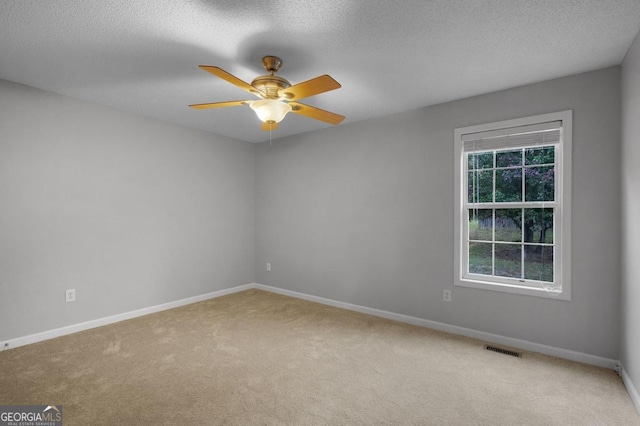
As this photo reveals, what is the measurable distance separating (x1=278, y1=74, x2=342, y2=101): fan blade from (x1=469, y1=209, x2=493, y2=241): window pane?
6.96ft

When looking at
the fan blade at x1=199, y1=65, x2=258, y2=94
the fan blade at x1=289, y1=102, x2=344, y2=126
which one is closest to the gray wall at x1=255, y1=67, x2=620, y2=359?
the fan blade at x1=289, y1=102, x2=344, y2=126

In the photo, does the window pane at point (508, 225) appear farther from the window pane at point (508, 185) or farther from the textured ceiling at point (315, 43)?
the textured ceiling at point (315, 43)

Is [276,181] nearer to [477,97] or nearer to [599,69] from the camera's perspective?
[477,97]

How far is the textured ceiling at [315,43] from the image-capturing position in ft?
6.13

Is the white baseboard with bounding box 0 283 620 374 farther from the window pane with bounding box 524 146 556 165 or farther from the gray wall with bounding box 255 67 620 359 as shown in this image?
the window pane with bounding box 524 146 556 165

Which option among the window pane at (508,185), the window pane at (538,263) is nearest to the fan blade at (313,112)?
the window pane at (508,185)

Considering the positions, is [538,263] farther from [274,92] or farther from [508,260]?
[274,92]

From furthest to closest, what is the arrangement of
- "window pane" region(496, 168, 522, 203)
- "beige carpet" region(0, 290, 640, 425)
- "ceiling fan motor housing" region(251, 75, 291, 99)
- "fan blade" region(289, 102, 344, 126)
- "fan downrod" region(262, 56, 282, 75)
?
"window pane" region(496, 168, 522, 203)
"fan blade" region(289, 102, 344, 126)
"fan downrod" region(262, 56, 282, 75)
"ceiling fan motor housing" region(251, 75, 291, 99)
"beige carpet" region(0, 290, 640, 425)

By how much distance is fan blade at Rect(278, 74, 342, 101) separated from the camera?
1.95 metres

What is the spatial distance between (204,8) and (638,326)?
134 inches

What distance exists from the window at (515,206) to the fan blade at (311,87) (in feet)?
6.09

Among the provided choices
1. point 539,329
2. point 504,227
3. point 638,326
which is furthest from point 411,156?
point 638,326

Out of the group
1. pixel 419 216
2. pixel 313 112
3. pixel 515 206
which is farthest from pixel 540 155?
pixel 313 112

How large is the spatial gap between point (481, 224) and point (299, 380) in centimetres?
231
